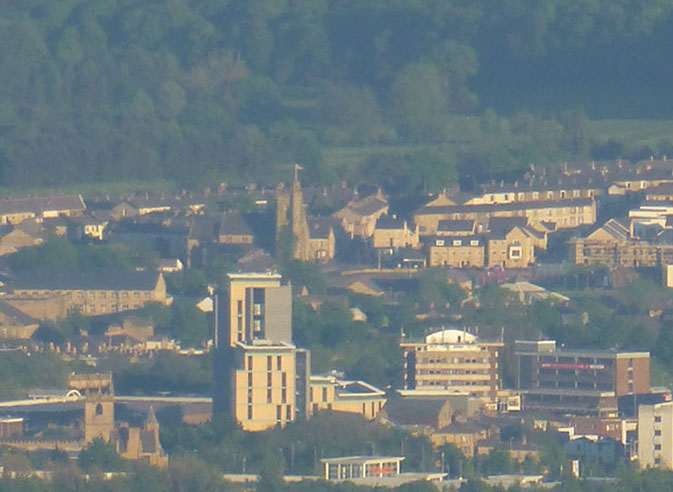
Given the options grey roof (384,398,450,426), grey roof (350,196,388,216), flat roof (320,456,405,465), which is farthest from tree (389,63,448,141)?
Result: flat roof (320,456,405,465)

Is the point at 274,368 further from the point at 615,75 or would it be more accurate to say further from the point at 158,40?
the point at 158,40

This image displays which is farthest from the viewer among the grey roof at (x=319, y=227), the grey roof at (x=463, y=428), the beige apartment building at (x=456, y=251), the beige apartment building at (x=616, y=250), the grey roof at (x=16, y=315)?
the grey roof at (x=319, y=227)

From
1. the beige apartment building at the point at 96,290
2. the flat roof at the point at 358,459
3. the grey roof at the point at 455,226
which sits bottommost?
the flat roof at the point at 358,459

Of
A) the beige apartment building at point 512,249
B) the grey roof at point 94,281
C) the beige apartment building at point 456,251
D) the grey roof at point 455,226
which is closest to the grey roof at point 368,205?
the grey roof at point 455,226

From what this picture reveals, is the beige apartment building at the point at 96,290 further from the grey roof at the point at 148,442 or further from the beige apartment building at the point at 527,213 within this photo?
the grey roof at the point at 148,442

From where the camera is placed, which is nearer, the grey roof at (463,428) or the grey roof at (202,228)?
the grey roof at (463,428)
